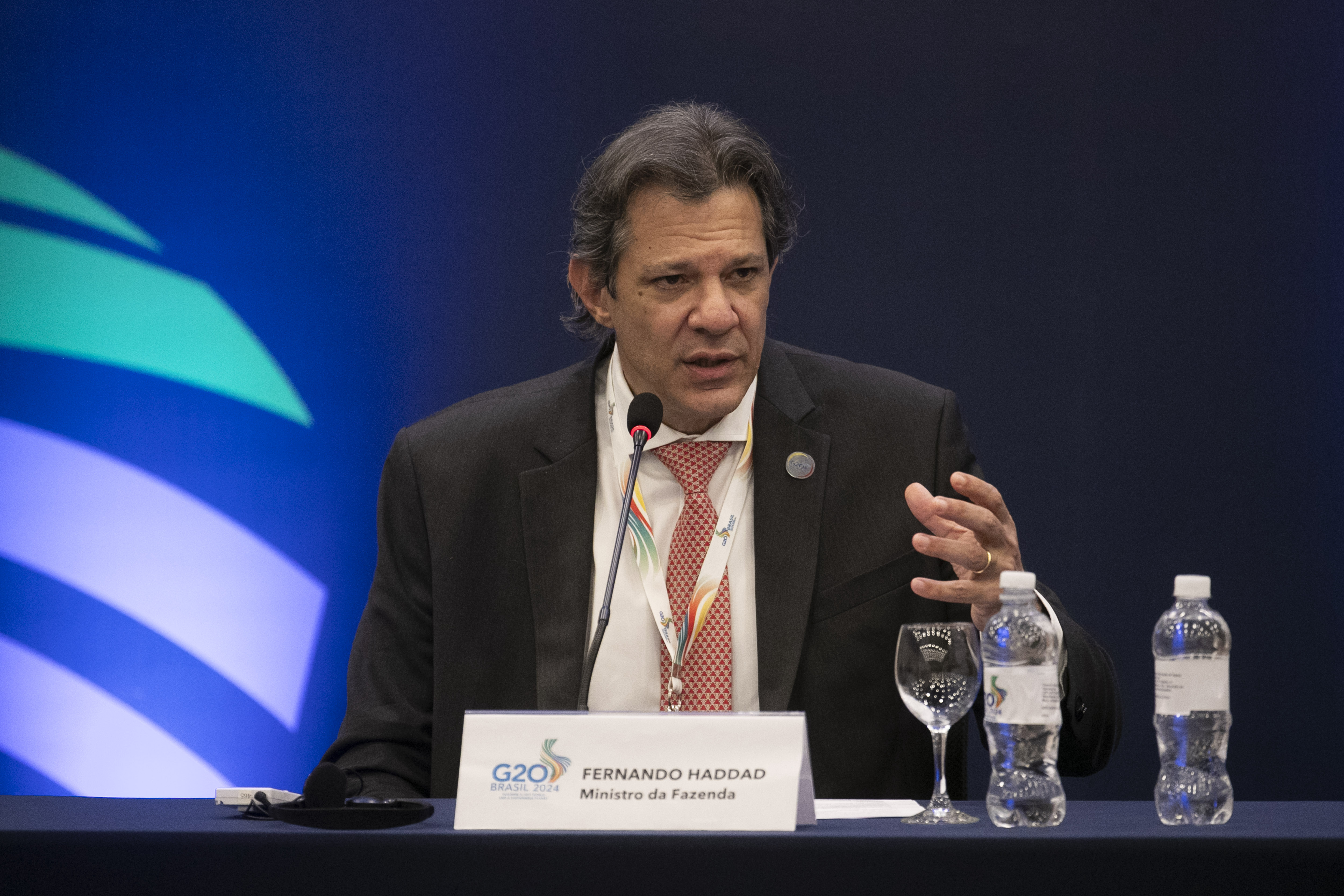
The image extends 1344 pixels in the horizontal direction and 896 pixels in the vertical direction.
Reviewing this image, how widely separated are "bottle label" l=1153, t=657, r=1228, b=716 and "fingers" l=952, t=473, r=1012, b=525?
0.30 metres

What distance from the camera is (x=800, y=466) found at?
2.03 metres

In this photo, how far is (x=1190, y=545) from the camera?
3.06 m

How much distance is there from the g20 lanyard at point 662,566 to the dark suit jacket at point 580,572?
0.05m

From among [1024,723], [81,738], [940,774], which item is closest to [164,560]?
[81,738]

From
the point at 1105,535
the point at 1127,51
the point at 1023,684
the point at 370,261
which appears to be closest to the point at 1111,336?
the point at 1105,535

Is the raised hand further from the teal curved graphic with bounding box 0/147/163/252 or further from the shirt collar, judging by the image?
the teal curved graphic with bounding box 0/147/163/252

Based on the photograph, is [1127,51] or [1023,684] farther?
[1127,51]

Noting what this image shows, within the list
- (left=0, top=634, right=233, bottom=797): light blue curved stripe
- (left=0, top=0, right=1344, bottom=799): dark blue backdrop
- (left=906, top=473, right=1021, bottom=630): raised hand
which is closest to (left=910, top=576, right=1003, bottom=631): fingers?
(left=906, top=473, right=1021, bottom=630): raised hand

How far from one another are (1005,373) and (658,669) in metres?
1.56

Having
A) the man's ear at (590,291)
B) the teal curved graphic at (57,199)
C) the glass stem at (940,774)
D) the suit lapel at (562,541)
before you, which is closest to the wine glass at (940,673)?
the glass stem at (940,774)

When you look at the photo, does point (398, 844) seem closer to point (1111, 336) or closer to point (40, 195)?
point (1111, 336)

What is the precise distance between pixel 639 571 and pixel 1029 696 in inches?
35.3

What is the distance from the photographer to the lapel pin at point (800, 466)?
6.63 ft

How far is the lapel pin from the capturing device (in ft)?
6.63
